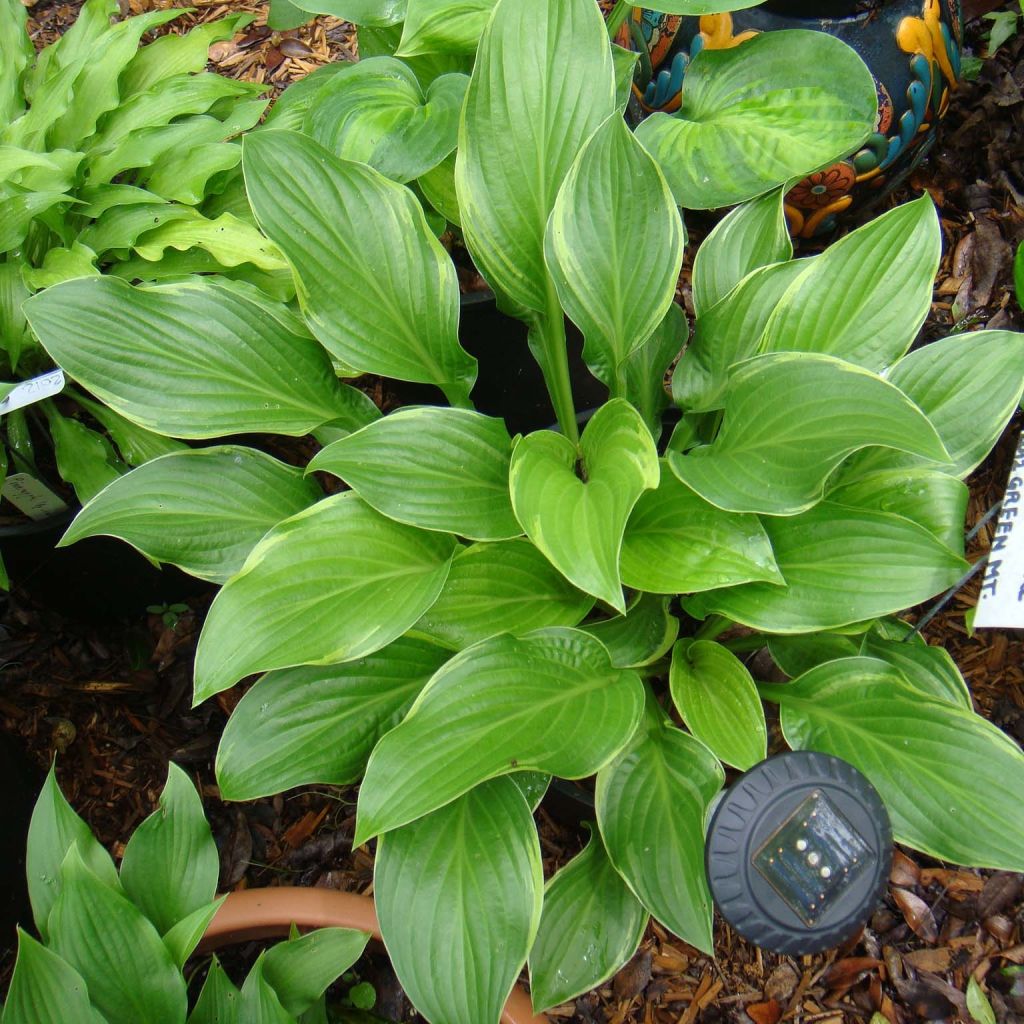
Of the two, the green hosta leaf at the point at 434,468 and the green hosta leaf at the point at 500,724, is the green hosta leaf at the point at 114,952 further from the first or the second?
the green hosta leaf at the point at 434,468

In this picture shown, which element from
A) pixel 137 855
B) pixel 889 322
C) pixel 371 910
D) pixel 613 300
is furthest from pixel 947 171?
pixel 137 855

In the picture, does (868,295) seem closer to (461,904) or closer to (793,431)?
(793,431)

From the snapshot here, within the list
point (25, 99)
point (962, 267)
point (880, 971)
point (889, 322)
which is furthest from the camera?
point (962, 267)

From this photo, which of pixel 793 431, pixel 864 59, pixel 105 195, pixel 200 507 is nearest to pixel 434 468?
pixel 200 507

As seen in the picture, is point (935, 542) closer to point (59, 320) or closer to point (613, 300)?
point (613, 300)

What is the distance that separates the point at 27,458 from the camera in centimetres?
141

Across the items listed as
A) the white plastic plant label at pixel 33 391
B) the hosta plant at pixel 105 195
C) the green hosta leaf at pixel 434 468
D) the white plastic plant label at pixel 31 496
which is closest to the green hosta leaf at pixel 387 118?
the hosta plant at pixel 105 195

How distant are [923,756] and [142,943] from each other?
3.00ft

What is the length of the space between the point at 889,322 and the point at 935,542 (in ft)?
0.94

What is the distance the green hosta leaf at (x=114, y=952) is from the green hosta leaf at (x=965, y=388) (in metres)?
1.04

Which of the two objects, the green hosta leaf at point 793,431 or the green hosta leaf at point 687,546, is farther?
the green hosta leaf at point 687,546

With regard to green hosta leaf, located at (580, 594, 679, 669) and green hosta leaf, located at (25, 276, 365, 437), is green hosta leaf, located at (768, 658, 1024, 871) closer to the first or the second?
green hosta leaf, located at (580, 594, 679, 669)

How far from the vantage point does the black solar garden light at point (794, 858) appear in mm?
708

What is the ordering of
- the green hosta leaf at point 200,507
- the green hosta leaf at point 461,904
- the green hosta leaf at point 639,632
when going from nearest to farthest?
the green hosta leaf at point 461,904 → the green hosta leaf at point 200,507 → the green hosta leaf at point 639,632
